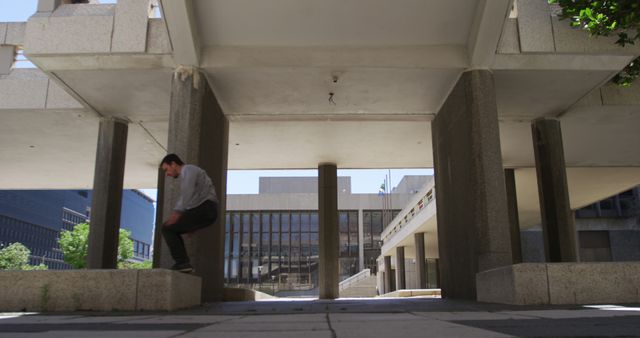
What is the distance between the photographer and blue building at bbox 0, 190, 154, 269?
3076 inches

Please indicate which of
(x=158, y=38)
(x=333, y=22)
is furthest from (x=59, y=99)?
(x=333, y=22)

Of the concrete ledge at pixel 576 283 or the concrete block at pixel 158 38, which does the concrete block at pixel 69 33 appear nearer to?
the concrete block at pixel 158 38

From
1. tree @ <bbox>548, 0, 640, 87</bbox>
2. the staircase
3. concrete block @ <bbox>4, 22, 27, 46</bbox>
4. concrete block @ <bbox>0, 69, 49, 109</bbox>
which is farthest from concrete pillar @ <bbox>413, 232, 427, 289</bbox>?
concrete block @ <bbox>4, 22, 27, 46</bbox>

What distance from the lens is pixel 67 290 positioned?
614cm

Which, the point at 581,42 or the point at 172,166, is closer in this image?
the point at 172,166

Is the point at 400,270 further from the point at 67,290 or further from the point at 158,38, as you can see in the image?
the point at 67,290

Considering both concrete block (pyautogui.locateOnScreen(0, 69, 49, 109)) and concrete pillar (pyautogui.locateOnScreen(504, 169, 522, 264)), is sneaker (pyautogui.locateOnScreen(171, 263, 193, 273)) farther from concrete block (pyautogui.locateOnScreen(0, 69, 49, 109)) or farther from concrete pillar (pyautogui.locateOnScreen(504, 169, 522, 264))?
concrete pillar (pyautogui.locateOnScreen(504, 169, 522, 264))

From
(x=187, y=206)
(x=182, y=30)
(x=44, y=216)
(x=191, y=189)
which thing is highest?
(x=44, y=216)

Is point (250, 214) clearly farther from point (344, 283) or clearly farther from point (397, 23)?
point (397, 23)

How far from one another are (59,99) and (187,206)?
26.2 feet

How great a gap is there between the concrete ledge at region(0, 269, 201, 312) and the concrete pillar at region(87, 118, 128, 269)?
7.37 meters

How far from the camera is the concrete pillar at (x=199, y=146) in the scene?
32.1 feet

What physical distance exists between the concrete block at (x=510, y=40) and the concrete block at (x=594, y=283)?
4.85 metres

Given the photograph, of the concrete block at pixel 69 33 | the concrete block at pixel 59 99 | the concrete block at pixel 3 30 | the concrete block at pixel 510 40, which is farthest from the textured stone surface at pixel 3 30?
the concrete block at pixel 510 40
